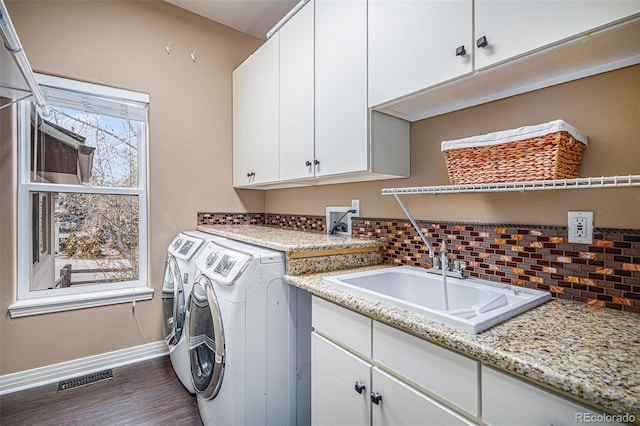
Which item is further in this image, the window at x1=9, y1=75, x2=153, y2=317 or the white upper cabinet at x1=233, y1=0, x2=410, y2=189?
the window at x1=9, y1=75, x2=153, y2=317

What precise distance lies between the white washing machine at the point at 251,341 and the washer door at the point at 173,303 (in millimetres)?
386

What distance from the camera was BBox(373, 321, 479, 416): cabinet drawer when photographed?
0.78 meters

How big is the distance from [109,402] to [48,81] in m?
2.10

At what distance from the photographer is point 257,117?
240 centimetres

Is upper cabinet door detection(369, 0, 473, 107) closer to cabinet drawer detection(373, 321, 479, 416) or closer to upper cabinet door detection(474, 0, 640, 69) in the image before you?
upper cabinet door detection(474, 0, 640, 69)

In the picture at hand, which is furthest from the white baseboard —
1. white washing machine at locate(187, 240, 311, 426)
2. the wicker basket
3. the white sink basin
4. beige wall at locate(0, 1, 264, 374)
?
the wicker basket

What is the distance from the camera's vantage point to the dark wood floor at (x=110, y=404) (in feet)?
5.59

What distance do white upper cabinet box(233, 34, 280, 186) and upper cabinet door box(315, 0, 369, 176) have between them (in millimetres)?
498

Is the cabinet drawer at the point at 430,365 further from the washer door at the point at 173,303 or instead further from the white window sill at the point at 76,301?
the white window sill at the point at 76,301

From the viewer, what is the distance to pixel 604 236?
103 cm

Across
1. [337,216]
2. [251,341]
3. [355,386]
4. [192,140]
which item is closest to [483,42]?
[355,386]

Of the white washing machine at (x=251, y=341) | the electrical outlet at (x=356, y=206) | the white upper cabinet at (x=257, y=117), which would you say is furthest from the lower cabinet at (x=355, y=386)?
the white upper cabinet at (x=257, y=117)

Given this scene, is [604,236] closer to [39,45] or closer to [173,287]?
[173,287]

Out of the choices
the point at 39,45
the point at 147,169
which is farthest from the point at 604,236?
the point at 39,45
